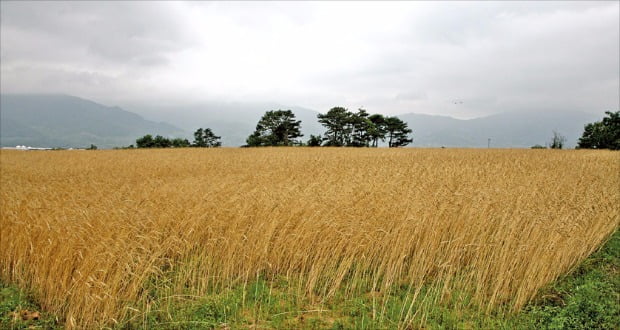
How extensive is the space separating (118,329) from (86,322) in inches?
14.0

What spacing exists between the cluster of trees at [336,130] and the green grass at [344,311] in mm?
52780

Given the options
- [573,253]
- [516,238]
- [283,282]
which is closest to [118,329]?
[283,282]

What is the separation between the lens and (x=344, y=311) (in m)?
3.98

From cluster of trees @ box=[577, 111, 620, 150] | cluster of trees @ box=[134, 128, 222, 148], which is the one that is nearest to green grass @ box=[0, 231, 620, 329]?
cluster of trees @ box=[134, 128, 222, 148]

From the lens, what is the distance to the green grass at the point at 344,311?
12.1 ft

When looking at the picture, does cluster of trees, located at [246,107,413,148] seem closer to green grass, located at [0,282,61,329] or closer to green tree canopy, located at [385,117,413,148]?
green tree canopy, located at [385,117,413,148]

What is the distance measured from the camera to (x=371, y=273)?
498 cm

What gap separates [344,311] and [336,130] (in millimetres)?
60237

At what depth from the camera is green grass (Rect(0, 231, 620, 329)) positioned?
146 inches

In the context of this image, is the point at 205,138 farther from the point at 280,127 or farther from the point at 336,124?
the point at 336,124

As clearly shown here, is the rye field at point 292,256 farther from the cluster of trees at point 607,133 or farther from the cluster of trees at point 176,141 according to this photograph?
the cluster of trees at point 607,133

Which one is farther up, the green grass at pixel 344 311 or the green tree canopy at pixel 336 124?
the green tree canopy at pixel 336 124

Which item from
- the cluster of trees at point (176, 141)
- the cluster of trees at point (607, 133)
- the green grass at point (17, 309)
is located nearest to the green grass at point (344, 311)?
the green grass at point (17, 309)

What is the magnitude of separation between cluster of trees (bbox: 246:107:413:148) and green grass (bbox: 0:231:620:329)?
52780 millimetres
